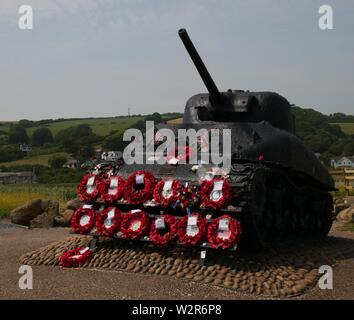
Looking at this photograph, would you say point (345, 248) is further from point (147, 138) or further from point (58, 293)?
point (58, 293)

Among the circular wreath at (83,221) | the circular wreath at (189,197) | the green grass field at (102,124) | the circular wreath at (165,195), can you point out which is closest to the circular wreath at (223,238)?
the circular wreath at (189,197)

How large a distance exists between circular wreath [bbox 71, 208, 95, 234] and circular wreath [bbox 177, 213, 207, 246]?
1.87 metres

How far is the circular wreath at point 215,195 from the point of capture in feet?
30.0

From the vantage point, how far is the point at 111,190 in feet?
34.4

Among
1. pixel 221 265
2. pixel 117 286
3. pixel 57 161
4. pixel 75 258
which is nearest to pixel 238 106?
pixel 221 265

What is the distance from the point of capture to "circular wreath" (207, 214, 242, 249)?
8.92m

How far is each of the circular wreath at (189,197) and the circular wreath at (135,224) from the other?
71 centimetres

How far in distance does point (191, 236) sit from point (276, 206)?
2.44 metres

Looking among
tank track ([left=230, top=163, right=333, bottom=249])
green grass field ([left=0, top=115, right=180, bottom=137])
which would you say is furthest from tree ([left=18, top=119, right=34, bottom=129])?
tank track ([left=230, top=163, right=333, bottom=249])

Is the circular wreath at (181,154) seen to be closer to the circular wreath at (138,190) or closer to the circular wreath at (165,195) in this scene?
the circular wreath at (138,190)

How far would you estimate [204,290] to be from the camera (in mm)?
8133

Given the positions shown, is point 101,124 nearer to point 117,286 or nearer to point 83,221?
point 83,221

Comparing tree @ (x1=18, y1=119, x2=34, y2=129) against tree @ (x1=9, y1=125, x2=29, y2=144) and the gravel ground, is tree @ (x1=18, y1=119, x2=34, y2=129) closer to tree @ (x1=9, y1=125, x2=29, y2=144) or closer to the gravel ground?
tree @ (x1=9, y1=125, x2=29, y2=144)

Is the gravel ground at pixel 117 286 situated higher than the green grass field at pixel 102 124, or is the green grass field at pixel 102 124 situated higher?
the green grass field at pixel 102 124
